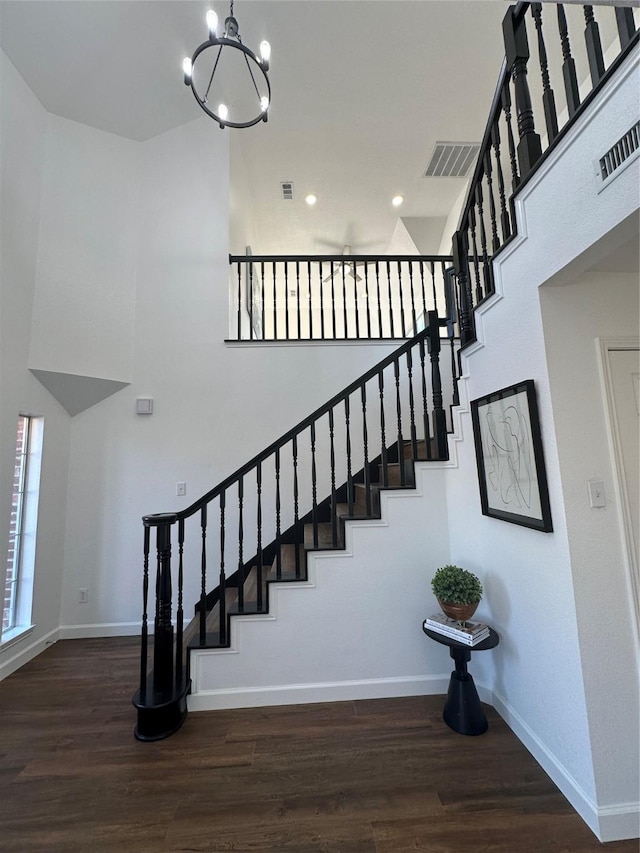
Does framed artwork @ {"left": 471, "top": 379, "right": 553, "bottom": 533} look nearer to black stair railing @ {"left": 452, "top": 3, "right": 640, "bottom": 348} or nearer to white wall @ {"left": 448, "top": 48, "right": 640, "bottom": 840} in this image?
white wall @ {"left": 448, "top": 48, "right": 640, "bottom": 840}

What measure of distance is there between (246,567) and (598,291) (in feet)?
11.0

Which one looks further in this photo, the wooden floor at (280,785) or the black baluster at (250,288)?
the black baluster at (250,288)

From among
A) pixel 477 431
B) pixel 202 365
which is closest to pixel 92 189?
pixel 202 365

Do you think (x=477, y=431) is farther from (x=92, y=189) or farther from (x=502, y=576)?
(x=92, y=189)

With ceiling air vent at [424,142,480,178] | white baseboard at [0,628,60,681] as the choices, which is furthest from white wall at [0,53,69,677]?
ceiling air vent at [424,142,480,178]

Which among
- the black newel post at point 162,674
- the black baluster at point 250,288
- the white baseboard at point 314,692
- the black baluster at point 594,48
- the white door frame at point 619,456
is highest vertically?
the black baluster at point 250,288

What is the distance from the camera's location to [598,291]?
183 centimetres

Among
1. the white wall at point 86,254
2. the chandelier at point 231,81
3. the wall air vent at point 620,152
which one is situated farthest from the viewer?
the chandelier at point 231,81

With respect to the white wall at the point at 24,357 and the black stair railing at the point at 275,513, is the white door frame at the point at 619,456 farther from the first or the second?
the white wall at the point at 24,357

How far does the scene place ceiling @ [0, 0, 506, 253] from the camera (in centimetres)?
330

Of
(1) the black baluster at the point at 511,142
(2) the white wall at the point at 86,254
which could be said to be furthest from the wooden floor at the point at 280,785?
(1) the black baluster at the point at 511,142

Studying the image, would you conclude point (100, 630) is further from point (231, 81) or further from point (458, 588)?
point (231, 81)

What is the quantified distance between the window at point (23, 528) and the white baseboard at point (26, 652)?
0.49ft

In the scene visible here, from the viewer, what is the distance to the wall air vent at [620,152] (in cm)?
126
